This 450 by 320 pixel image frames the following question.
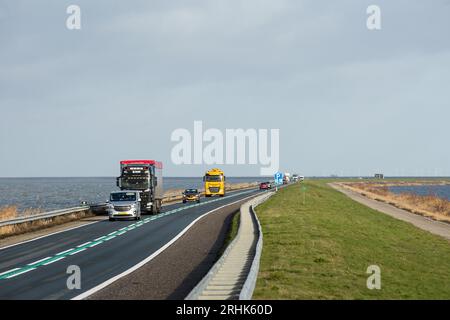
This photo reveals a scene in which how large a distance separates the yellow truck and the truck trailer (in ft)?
103

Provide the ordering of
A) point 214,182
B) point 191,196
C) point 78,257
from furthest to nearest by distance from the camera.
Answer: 1. point 214,182
2. point 191,196
3. point 78,257

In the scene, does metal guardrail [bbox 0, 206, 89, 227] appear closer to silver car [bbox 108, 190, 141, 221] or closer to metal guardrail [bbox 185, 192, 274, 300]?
silver car [bbox 108, 190, 141, 221]

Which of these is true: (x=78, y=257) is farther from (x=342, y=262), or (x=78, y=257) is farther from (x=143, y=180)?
(x=143, y=180)

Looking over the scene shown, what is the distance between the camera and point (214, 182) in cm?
7669

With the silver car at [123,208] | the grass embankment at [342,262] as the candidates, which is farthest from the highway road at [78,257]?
the grass embankment at [342,262]

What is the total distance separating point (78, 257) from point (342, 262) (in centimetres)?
905

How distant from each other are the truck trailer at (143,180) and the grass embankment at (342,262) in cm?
969

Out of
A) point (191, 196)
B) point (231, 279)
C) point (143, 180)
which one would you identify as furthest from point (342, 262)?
point (191, 196)

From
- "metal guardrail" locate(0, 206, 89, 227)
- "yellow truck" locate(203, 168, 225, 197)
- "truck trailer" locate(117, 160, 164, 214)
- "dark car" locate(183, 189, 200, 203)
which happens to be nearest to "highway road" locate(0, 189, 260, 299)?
"metal guardrail" locate(0, 206, 89, 227)

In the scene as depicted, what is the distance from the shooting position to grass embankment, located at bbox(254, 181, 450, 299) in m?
14.8

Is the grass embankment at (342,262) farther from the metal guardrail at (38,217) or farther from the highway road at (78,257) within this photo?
the metal guardrail at (38,217)

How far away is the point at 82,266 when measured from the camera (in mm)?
18562

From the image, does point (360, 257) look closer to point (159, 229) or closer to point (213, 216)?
point (159, 229)
